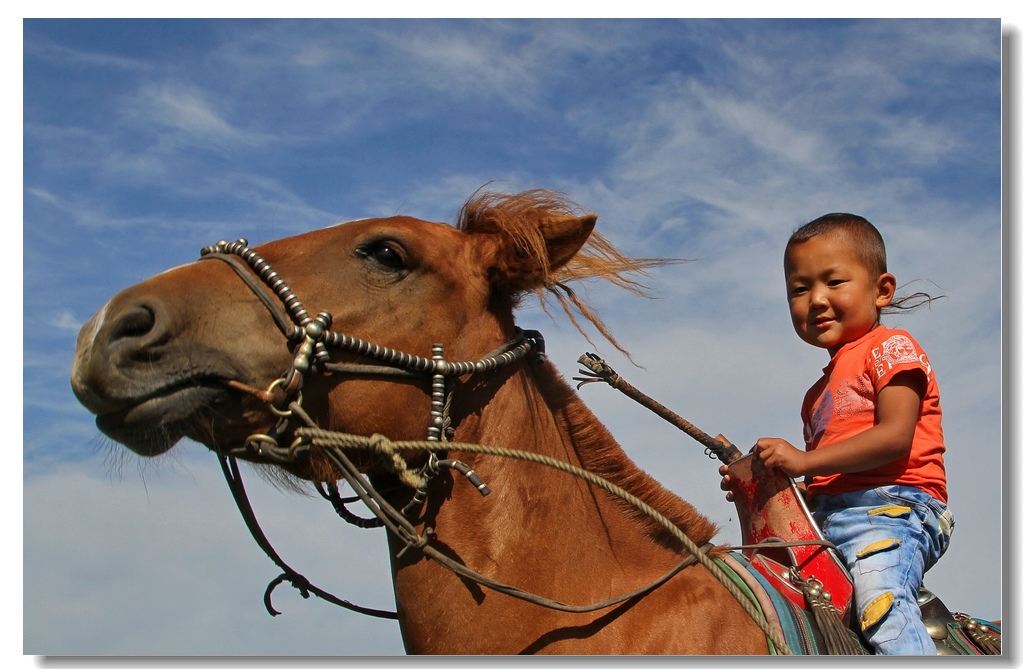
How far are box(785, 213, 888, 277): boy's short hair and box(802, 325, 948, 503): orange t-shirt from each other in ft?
0.83

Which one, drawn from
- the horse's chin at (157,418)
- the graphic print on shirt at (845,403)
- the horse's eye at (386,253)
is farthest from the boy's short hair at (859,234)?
the horse's chin at (157,418)

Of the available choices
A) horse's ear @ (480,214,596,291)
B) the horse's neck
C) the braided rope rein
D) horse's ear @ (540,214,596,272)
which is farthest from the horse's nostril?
horse's ear @ (540,214,596,272)

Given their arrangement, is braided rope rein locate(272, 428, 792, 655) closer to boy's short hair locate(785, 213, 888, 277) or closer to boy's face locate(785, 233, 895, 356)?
boy's face locate(785, 233, 895, 356)

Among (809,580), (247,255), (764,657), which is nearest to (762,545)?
(809,580)

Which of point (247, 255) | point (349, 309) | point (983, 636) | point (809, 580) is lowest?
point (983, 636)

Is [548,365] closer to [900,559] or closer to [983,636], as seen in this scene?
[900,559]

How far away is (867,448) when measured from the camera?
2.69 metres

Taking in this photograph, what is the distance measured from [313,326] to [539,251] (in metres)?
0.80

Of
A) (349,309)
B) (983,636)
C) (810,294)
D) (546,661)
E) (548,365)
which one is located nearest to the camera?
(546,661)

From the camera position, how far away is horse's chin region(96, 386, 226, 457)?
2303 millimetres

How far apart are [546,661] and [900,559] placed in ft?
3.92

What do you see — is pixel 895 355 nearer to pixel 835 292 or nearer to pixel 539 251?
pixel 835 292

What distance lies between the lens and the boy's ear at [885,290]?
317cm

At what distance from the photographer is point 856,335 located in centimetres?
313
